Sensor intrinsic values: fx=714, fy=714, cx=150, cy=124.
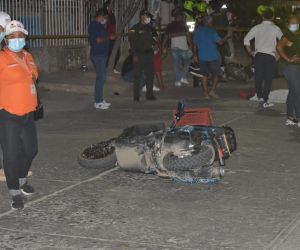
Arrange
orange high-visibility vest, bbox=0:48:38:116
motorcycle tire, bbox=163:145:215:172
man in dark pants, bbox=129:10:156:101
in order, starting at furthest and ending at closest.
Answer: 1. man in dark pants, bbox=129:10:156:101
2. motorcycle tire, bbox=163:145:215:172
3. orange high-visibility vest, bbox=0:48:38:116

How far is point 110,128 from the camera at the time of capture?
418 inches

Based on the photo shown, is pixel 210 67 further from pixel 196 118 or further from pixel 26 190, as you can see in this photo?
pixel 26 190

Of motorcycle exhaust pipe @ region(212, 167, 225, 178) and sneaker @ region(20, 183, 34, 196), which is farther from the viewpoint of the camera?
motorcycle exhaust pipe @ region(212, 167, 225, 178)

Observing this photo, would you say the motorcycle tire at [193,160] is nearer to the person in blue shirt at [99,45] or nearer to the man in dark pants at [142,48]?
the person in blue shirt at [99,45]

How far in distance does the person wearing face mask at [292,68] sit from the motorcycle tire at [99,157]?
380 cm

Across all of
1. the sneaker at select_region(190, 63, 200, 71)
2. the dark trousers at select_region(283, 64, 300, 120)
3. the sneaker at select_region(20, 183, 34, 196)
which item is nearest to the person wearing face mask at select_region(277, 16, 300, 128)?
the dark trousers at select_region(283, 64, 300, 120)

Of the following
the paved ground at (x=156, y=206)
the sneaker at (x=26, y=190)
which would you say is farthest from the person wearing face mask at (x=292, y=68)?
the sneaker at (x=26, y=190)

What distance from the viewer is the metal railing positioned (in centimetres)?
1755

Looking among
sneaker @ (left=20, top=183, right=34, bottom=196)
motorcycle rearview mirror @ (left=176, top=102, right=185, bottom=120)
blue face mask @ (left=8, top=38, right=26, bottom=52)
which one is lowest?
sneaker @ (left=20, top=183, right=34, bottom=196)

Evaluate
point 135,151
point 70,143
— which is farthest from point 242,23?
point 135,151

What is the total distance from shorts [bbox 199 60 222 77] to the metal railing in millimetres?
5119

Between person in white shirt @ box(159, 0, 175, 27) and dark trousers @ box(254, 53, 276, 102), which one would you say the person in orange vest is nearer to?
dark trousers @ box(254, 53, 276, 102)

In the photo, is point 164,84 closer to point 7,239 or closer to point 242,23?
point 7,239

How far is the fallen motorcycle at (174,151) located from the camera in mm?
7039
